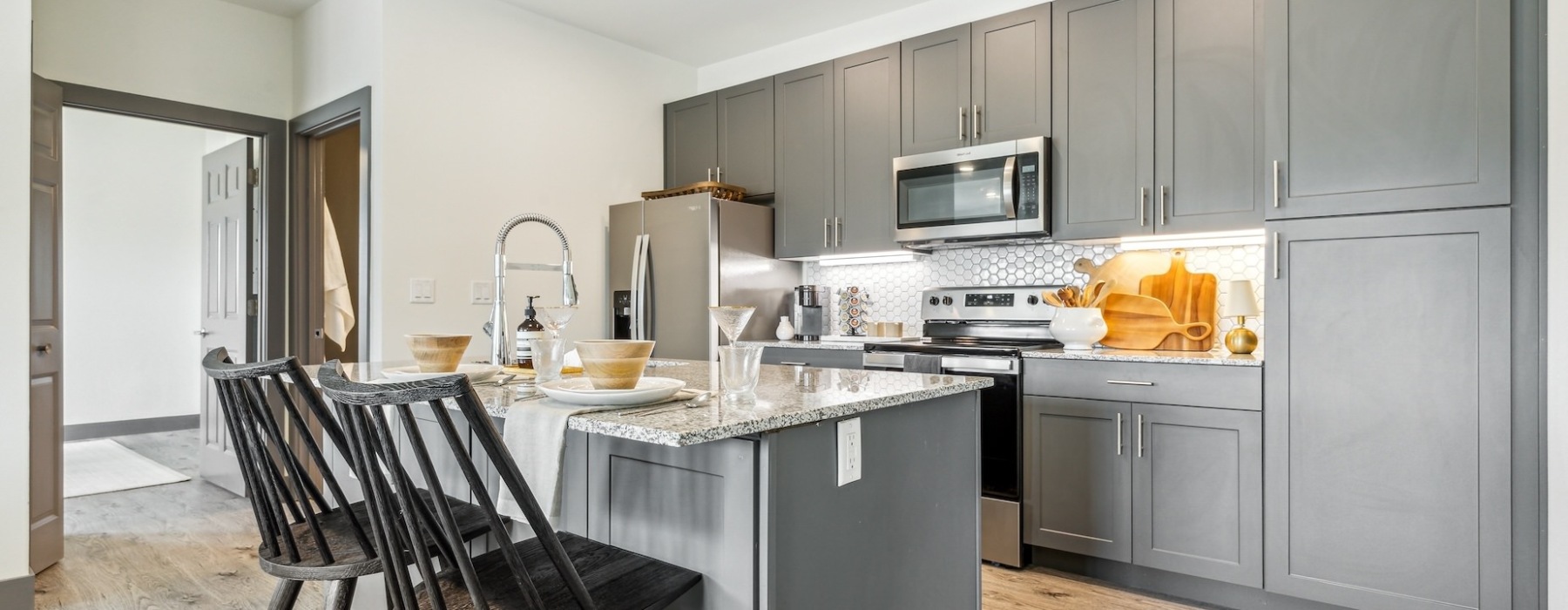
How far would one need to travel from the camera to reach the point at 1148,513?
8.80 ft

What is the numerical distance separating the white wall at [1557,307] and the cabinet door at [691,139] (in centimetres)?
324

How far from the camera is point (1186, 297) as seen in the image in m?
3.04

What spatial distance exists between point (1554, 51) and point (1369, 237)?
59cm

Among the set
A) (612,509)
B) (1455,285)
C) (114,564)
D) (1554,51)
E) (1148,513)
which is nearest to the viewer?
(612,509)

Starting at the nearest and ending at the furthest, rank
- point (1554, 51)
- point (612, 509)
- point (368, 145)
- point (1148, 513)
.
A: point (612, 509), point (1554, 51), point (1148, 513), point (368, 145)

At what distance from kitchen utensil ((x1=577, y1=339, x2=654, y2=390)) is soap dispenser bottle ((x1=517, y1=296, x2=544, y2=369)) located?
1.78 feet

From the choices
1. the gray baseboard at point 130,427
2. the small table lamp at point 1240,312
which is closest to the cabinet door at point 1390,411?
the small table lamp at point 1240,312

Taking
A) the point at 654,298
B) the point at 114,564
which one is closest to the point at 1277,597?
the point at 654,298

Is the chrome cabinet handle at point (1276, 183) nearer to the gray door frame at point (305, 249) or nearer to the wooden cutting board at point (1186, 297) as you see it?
the wooden cutting board at point (1186, 297)

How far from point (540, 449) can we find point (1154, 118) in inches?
101

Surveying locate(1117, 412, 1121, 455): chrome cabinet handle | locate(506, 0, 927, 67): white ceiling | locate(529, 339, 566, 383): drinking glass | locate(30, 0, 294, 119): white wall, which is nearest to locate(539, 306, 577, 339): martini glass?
locate(529, 339, 566, 383): drinking glass

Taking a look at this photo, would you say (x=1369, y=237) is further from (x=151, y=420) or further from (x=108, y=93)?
(x=151, y=420)

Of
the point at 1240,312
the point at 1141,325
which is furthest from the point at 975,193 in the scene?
the point at 1240,312

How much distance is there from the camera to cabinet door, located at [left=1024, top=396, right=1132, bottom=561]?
8.98ft
